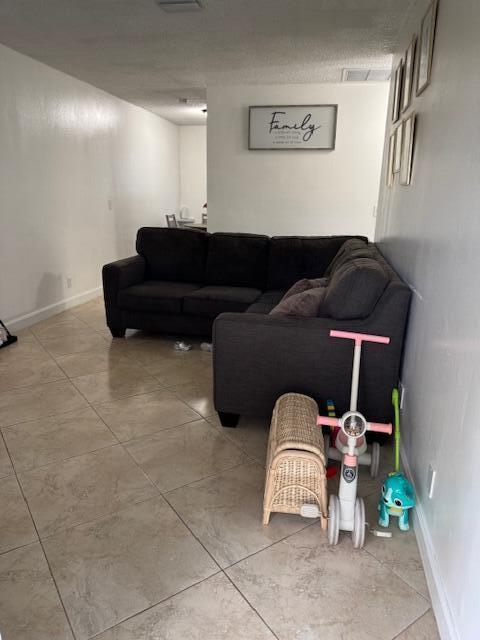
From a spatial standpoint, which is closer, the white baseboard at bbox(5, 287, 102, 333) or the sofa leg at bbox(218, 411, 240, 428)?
the sofa leg at bbox(218, 411, 240, 428)

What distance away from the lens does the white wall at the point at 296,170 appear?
4.89 meters

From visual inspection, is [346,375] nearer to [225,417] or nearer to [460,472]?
[225,417]

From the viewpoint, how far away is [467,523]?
3.94 ft

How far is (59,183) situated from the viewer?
4.64m

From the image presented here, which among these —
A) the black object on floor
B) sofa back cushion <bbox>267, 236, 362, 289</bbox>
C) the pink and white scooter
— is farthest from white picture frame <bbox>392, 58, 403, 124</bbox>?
the black object on floor

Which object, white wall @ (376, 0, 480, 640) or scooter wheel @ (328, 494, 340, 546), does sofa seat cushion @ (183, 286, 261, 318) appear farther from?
scooter wheel @ (328, 494, 340, 546)

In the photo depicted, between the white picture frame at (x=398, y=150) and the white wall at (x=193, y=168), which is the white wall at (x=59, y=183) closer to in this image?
the white wall at (x=193, y=168)

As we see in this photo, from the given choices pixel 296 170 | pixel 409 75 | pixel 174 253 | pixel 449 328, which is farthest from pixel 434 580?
pixel 296 170

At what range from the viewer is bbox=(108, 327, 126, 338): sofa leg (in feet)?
13.1

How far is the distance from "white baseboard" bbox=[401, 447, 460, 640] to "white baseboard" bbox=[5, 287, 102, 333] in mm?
3632

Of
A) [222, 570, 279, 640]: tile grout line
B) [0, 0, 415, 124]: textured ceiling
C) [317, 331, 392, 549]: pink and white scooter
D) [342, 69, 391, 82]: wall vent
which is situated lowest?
[222, 570, 279, 640]: tile grout line

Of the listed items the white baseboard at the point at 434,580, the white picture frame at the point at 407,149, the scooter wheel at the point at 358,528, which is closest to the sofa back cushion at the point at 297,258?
the white picture frame at the point at 407,149

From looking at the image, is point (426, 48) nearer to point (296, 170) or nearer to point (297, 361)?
point (297, 361)

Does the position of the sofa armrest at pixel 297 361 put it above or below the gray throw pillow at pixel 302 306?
below
